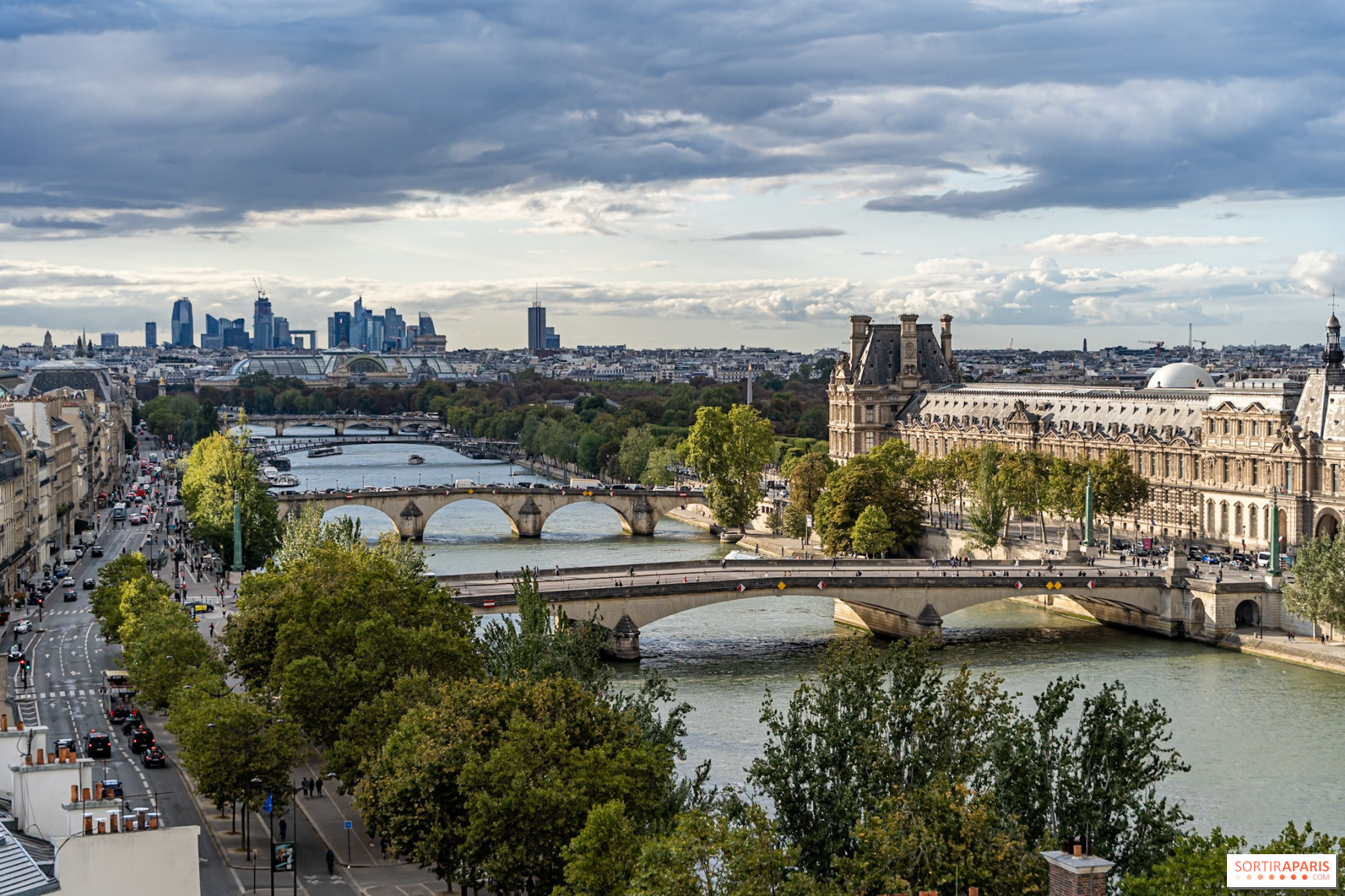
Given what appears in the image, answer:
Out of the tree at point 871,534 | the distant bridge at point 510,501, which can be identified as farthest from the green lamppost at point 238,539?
the tree at point 871,534

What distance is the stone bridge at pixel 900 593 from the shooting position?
57.6 meters

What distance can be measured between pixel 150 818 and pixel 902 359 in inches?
3916

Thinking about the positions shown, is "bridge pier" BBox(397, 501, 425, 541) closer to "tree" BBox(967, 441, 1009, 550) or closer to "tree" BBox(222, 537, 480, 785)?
"tree" BBox(967, 441, 1009, 550)

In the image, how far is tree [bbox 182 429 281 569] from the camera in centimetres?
7650

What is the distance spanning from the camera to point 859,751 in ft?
84.0

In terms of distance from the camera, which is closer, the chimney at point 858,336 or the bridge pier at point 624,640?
the bridge pier at point 624,640

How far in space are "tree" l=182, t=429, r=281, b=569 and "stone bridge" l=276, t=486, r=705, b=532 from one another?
10977 millimetres

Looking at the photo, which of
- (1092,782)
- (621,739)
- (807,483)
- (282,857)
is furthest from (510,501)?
(1092,782)

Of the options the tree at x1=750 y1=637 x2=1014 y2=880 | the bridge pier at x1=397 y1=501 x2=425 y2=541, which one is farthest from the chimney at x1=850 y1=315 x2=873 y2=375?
the tree at x1=750 y1=637 x2=1014 y2=880

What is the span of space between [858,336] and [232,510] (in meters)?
51.6

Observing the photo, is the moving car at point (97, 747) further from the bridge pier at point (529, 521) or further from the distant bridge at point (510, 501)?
the bridge pier at point (529, 521)

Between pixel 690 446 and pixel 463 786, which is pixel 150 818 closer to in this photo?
pixel 463 786

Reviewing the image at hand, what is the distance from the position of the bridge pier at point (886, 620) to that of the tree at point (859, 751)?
3110 centimetres

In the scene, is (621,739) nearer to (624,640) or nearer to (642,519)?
(624,640)
